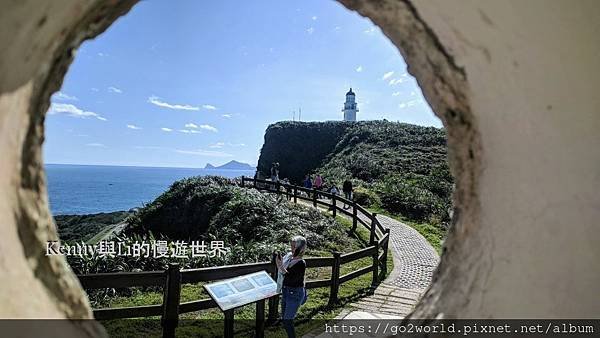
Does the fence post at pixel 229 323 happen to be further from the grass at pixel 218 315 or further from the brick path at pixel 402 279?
the brick path at pixel 402 279

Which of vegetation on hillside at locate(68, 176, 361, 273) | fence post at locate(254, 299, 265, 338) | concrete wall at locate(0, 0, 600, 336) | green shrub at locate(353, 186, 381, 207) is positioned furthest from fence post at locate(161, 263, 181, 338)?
green shrub at locate(353, 186, 381, 207)

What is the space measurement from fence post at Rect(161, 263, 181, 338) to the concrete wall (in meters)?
3.35

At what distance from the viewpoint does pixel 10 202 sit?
1.63 meters

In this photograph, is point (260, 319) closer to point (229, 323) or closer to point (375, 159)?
point (229, 323)

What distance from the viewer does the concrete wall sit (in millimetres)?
1703

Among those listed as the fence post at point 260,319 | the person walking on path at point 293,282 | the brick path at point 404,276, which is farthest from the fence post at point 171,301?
the brick path at point 404,276

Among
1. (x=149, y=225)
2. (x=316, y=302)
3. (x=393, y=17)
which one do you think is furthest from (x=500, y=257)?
(x=149, y=225)

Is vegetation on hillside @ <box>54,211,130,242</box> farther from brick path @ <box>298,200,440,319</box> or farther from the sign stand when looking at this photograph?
the sign stand

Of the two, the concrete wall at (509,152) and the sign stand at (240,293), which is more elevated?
the concrete wall at (509,152)

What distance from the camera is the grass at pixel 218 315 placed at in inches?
222

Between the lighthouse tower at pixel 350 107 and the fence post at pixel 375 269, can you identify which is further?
the lighthouse tower at pixel 350 107

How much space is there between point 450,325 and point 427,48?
52.0 inches

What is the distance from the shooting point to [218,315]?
6.37 m

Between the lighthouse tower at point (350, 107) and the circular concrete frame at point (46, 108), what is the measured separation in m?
80.5
